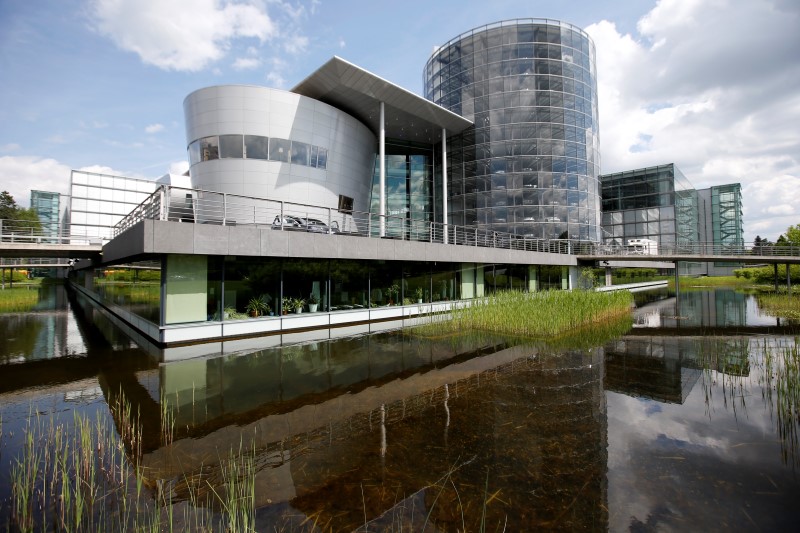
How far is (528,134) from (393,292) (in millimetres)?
26776

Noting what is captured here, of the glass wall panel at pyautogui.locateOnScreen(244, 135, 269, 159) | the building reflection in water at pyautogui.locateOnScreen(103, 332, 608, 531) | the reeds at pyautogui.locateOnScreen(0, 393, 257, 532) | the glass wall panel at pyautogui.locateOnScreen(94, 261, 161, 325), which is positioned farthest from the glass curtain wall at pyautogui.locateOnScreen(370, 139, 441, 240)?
the reeds at pyautogui.locateOnScreen(0, 393, 257, 532)

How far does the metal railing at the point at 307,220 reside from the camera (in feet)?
42.4

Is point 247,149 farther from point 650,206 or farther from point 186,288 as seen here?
point 650,206

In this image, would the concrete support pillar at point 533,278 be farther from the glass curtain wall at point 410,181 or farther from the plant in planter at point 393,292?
the plant in planter at point 393,292

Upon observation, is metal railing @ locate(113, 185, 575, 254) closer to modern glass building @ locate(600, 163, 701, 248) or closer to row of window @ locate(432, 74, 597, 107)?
row of window @ locate(432, 74, 597, 107)

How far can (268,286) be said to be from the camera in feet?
47.8

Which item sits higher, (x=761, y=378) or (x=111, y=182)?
(x=111, y=182)

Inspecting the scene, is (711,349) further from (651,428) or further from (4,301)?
(4,301)

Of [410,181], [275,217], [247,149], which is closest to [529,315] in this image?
[275,217]

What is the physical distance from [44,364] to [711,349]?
20.2 m

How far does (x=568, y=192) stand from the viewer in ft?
123

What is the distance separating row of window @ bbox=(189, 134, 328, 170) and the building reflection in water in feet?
57.1

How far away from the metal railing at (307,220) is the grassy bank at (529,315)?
484 centimetres

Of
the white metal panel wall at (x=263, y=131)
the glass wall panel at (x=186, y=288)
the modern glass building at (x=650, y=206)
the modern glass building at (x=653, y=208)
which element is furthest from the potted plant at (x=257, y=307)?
the modern glass building at (x=650, y=206)
